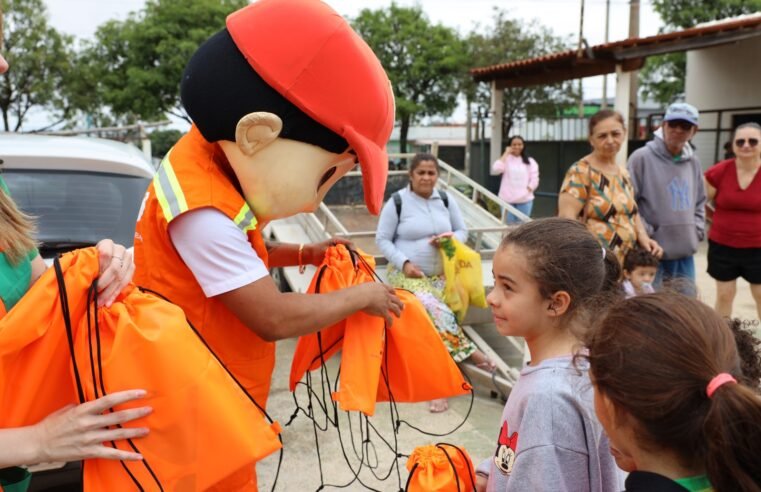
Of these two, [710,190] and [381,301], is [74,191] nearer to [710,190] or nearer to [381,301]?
[381,301]

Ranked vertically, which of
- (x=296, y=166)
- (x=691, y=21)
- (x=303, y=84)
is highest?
(x=691, y=21)

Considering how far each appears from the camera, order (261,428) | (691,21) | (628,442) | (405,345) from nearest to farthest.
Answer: (628,442)
(261,428)
(405,345)
(691,21)

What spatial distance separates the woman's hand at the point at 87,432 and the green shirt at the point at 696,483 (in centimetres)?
96

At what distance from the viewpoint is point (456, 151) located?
32438 mm

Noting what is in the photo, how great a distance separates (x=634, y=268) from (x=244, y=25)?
307 centimetres

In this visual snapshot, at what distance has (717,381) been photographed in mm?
1056

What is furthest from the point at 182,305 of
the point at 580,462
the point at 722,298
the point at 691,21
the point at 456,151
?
the point at 456,151

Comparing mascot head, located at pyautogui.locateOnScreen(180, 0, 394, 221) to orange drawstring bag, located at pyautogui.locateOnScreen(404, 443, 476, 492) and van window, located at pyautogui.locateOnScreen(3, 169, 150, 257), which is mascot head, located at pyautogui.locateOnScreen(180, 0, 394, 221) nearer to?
orange drawstring bag, located at pyautogui.locateOnScreen(404, 443, 476, 492)

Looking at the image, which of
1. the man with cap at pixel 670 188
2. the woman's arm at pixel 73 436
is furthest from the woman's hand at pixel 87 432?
the man with cap at pixel 670 188

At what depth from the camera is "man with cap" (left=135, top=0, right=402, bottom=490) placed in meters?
1.51

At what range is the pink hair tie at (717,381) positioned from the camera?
1.05 meters

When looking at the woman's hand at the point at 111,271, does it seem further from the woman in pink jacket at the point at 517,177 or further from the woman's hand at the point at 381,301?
the woman in pink jacket at the point at 517,177

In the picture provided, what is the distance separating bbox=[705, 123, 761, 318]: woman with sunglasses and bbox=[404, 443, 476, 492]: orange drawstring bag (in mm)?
3650

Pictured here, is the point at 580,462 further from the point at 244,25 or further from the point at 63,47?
the point at 63,47
